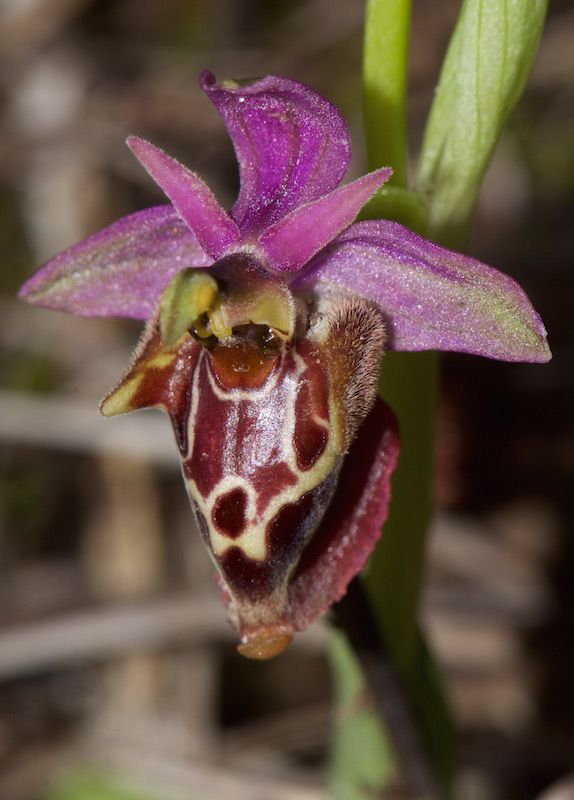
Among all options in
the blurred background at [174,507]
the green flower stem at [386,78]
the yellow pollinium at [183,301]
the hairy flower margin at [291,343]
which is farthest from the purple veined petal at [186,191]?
the blurred background at [174,507]

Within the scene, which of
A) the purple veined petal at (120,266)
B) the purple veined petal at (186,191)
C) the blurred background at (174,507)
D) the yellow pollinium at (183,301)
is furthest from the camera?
the blurred background at (174,507)

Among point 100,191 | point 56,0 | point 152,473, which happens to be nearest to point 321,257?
point 152,473

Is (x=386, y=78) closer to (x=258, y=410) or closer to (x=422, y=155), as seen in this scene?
(x=422, y=155)

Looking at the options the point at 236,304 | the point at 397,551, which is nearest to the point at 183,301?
the point at 236,304

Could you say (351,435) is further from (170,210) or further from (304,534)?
(170,210)

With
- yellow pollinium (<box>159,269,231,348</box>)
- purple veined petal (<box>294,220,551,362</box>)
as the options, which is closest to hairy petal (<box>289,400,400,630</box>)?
purple veined petal (<box>294,220,551,362</box>)

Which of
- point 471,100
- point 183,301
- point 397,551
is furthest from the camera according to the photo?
point 397,551

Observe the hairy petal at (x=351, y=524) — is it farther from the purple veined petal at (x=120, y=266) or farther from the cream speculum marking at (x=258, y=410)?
the purple veined petal at (x=120, y=266)

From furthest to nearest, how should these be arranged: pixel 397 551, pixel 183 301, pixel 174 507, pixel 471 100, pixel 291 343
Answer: pixel 174 507 < pixel 397 551 < pixel 471 100 < pixel 291 343 < pixel 183 301
